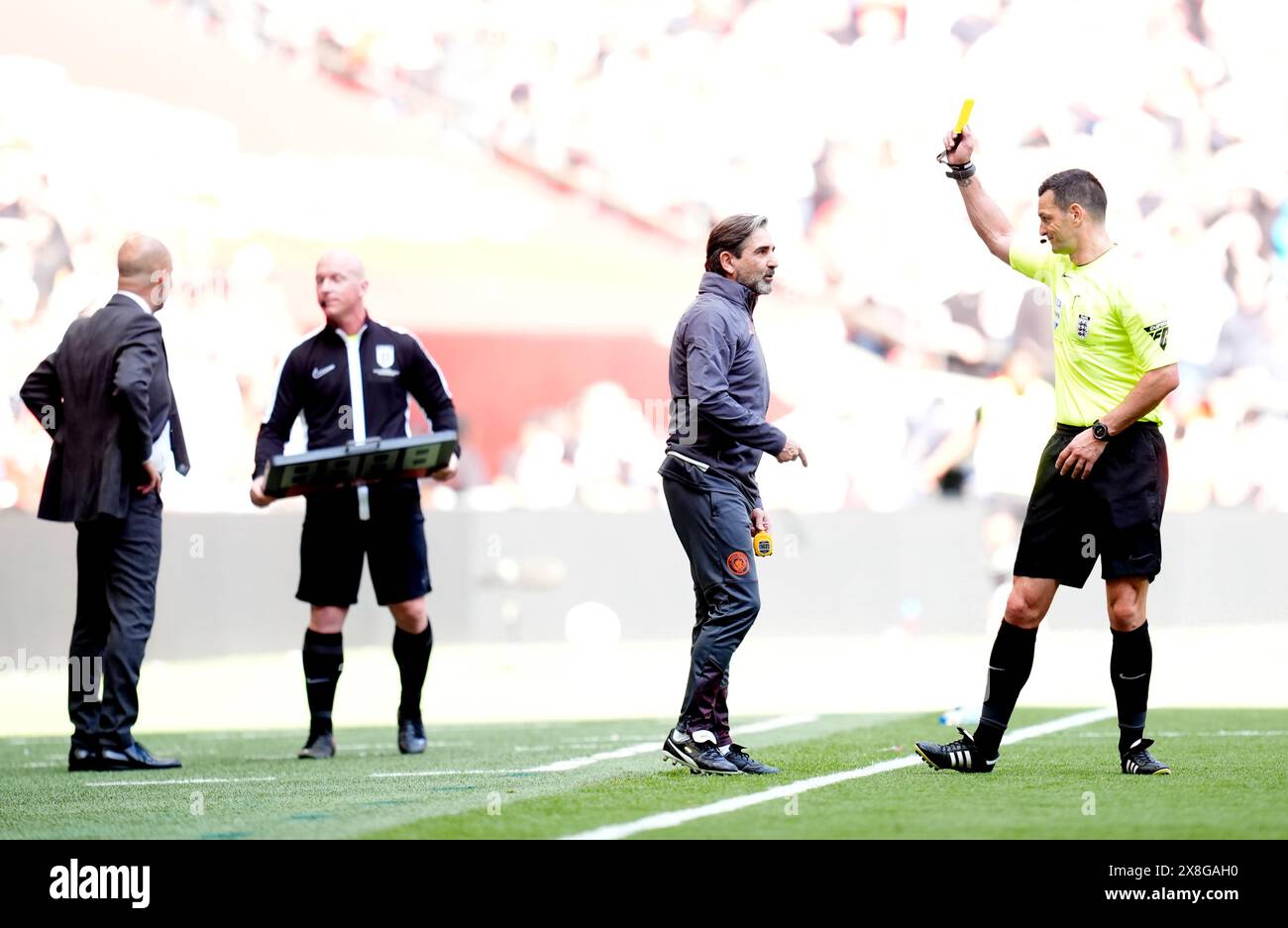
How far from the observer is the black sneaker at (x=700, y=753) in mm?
7508

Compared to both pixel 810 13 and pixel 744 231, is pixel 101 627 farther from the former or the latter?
pixel 810 13

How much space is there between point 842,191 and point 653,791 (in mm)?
15693

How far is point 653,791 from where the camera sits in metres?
6.94

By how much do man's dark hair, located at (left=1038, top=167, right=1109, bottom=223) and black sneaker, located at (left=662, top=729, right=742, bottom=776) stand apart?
230 centimetres

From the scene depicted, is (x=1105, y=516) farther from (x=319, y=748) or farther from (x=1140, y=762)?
(x=319, y=748)

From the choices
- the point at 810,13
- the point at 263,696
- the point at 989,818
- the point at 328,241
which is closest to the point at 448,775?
the point at 989,818

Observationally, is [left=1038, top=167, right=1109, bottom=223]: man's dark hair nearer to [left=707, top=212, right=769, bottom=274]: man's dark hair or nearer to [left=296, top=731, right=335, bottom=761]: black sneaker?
[left=707, top=212, right=769, bottom=274]: man's dark hair

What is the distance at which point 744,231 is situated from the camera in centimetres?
762

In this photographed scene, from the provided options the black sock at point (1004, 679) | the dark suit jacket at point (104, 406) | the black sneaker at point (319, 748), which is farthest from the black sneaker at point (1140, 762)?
the dark suit jacket at point (104, 406)

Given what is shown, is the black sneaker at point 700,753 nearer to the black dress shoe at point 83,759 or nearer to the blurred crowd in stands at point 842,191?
the black dress shoe at point 83,759

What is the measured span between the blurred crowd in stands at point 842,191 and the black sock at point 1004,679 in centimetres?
1173

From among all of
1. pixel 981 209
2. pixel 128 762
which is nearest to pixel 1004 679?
pixel 981 209
